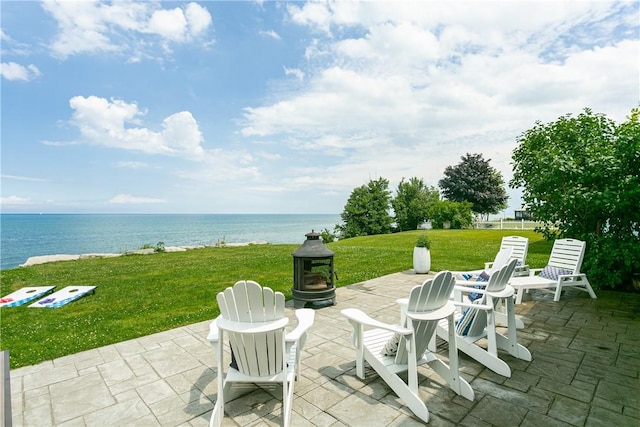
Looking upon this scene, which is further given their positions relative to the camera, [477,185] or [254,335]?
[477,185]

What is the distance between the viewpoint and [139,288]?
7.37m

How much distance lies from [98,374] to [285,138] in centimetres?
1597

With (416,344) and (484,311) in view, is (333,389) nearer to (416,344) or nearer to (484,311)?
(416,344)

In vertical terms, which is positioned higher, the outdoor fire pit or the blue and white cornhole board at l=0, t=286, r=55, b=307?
the outdoor fire pit

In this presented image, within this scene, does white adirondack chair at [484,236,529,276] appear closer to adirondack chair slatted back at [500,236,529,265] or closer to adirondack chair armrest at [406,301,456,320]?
adirondack chair slatted back at [500,236,529,265]

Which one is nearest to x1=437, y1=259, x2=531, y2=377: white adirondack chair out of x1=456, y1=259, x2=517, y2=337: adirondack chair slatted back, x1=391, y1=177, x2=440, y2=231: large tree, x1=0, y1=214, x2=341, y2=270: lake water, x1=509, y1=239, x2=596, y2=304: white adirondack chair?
x1=456, y1=259, x2=517, y2=337: adirondack chair slatted back

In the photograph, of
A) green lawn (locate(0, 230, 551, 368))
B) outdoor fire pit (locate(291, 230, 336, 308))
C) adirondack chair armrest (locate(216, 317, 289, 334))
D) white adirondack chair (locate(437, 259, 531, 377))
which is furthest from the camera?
outdoor fire pit (locate(291, 230, 336, 308))

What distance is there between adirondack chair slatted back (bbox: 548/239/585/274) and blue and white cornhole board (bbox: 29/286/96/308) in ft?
31.5

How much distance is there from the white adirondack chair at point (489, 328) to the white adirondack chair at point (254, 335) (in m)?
1.75

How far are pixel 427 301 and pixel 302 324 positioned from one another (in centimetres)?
105

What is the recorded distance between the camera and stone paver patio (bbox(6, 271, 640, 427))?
2.37 metres

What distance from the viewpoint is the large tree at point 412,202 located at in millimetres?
32531

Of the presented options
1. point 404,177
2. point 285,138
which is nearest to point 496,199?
point 404,177

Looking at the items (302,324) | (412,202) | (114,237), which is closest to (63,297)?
(302,324)
